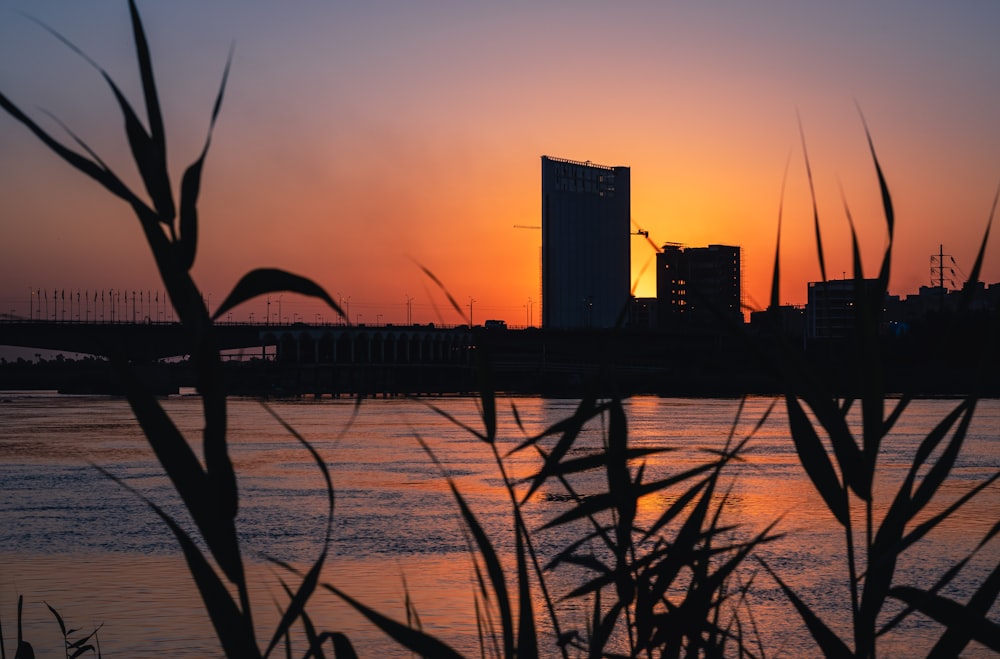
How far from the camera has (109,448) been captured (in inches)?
1778

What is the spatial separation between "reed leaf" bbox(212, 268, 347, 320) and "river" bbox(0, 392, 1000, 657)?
291mm

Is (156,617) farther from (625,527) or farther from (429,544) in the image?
(625,527)

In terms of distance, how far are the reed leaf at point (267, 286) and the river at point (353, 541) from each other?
0.29 m

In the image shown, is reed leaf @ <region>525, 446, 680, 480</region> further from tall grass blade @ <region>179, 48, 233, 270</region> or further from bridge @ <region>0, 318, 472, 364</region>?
bridge @ <region>0, 318, 472, 364</region>

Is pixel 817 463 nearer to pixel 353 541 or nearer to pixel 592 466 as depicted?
pixel 592 466

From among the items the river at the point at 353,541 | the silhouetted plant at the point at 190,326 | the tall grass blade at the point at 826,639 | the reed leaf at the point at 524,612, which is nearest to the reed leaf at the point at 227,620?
the silhouetted plant at the point at 190,326

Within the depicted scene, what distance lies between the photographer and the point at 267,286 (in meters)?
1.92

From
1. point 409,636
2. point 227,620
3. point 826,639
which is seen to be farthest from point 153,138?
point 826,639

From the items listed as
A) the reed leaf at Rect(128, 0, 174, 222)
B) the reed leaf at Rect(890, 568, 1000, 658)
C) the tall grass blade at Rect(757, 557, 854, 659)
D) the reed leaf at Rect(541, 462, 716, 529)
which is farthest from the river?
the reed leaf at Rect(890, 568, 1000, 658)

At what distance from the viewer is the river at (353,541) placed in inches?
548

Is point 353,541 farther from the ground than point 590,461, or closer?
closer

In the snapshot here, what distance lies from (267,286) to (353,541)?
18.9 m

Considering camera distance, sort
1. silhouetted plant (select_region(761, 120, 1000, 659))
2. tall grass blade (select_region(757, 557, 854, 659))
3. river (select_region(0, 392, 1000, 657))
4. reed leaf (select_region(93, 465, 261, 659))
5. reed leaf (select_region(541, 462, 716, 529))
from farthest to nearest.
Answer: river (select_region(0, 392, 1000, 657))
reed leaf (select_region(541, 462, 716, 529))
tall grass blade (select_region(757, 557, 854, 659))
silhouetted plant (select_region(761, 120, 1000, 659))
reed leaf (select_region(93, 465, 261, 659))

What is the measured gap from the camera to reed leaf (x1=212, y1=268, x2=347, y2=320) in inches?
74.2
